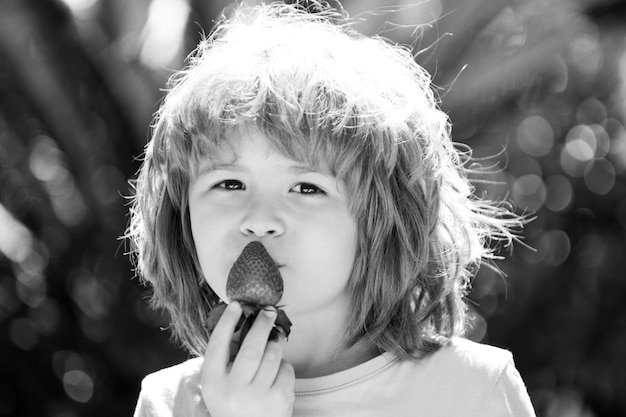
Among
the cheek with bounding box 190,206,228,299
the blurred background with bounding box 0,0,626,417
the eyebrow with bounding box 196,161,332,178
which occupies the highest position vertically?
the eyebrow with bounding box 196,161,332,178

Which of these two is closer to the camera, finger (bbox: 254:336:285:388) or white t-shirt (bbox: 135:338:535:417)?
finger (bbox: 254:336:285:388)

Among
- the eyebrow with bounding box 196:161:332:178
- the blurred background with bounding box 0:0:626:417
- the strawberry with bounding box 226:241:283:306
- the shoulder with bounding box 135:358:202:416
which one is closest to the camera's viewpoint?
the strawberry with bounding box 226:241:283:306

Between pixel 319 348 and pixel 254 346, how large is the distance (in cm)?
20

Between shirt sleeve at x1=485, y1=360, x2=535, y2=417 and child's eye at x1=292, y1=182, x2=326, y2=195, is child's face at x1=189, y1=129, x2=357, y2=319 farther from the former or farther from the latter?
shirt sleeve at x1=485, y1=360, x2=535, y2=417

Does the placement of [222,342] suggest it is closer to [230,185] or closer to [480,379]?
[230,185]

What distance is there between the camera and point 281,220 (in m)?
1.04

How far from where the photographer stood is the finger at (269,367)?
1014 millimetres

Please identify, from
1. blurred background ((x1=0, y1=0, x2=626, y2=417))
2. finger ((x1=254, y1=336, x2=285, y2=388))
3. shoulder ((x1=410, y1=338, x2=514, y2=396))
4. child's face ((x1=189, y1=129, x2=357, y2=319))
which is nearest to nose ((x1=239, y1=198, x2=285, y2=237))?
child's face ((x1=189, y1=129, x2=357, y2=319))

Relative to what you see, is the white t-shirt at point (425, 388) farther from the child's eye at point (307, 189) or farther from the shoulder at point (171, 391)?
the child's eye at point (307, 189)

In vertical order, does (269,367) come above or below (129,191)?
above

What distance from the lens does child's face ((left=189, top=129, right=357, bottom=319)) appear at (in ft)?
3.44

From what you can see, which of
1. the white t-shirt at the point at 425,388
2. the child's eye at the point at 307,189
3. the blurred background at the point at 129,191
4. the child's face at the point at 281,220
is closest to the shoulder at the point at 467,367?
the white t-shirt at the point at 425,388

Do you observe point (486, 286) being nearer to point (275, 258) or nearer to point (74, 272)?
point (74, 272)

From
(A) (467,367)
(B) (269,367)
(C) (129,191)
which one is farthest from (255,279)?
(C) (129,191)
